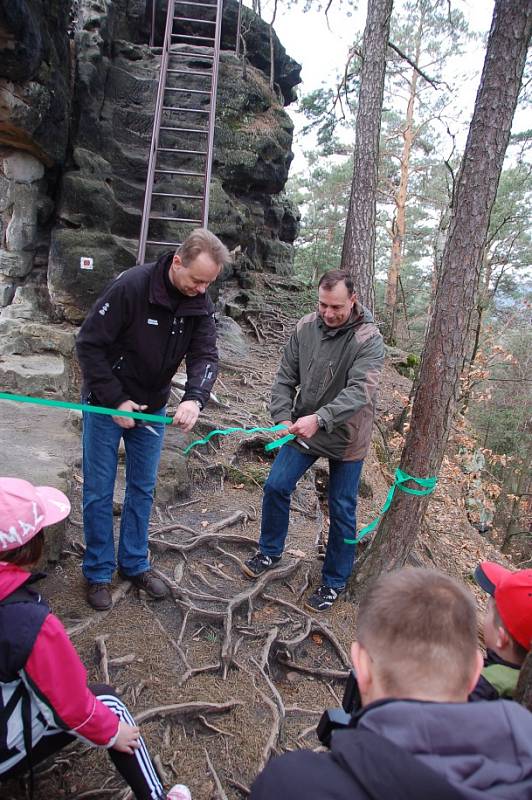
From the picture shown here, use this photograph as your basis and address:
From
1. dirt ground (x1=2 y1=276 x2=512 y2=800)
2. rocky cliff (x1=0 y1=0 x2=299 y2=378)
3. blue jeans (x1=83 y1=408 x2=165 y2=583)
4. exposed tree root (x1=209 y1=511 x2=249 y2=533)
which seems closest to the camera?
dirt ground (x1=2 y1=276 x2=512 y2=800)

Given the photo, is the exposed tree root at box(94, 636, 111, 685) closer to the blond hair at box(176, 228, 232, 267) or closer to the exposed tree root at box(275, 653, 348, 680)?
the exposed tree root at box(275, 653, 348, 680)

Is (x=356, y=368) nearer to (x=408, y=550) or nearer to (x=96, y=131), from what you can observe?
(x=408, y=550)

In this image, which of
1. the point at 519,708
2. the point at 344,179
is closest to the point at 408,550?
the point at 519,708

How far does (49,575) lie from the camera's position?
10.4 ft

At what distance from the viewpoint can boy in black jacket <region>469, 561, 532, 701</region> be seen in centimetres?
173

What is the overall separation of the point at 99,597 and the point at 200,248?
2.00 metres

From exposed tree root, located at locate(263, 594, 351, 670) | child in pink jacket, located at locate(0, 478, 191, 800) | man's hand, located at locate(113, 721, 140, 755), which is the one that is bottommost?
exposed tree root, located at locate(263, 594, 351, 670)

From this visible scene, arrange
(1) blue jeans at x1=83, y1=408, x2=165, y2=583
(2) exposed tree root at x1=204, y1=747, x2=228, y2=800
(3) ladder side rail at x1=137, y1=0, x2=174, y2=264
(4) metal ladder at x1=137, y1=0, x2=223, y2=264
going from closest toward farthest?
1. (2) exposed tree root at x1=204, y1=747, x2=228, y2=800
2. (1) blue jeans at x1=83, y1=408, x2=165, y2=583
3. (3) ladder side rail at x1=137, y1=0, x2=174, y2=264
4. (4) metal ladder at x1=137, y1=0, x2=223, y2=264

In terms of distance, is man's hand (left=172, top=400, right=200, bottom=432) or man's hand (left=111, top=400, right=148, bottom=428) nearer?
man's hand (left=111, top=400, right=148, bottom=428)

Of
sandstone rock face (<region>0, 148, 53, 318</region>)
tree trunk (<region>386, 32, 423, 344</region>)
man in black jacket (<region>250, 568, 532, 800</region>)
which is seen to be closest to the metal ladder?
sandstone rock face (<region>0, 148, 53, 318</region>)

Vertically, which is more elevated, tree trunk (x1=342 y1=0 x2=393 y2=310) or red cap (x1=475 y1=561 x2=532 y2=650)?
tree trunk (x1=342 y1=0 x2=393 y2=310)

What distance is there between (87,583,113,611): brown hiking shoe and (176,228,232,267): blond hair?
6.15ft

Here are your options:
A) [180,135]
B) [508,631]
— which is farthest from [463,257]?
[180,135]

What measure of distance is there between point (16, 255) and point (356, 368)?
7.83 meters
